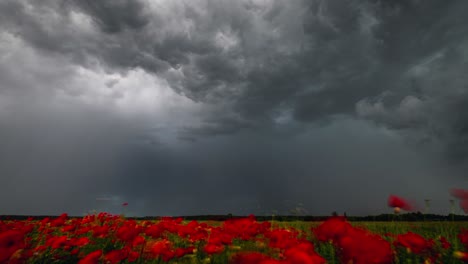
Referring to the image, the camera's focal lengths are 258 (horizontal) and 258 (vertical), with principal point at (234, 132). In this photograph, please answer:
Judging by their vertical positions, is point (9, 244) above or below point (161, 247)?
above

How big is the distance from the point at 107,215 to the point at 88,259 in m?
6.25

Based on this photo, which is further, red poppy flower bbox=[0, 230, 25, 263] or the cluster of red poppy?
red poppy flower bbox=[0, 230, 25, 263]

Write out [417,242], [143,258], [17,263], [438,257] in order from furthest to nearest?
[143,258]
[438,257]
[417,242]
[17,263]

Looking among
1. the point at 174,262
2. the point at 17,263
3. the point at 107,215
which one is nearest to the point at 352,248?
the point at 17,263

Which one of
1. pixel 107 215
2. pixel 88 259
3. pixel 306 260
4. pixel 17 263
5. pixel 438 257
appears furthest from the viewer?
pixel 107 215

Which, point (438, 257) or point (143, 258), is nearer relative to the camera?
point (438, 257)

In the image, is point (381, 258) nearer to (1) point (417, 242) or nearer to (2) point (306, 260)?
(2) point (306, 260)

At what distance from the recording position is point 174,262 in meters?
4.42

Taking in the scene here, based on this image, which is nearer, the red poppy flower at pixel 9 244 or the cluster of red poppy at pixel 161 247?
the cluster of red poppy at pixel 161 247

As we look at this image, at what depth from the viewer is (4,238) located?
7.73ft

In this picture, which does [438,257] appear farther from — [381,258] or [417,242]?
[381,258]

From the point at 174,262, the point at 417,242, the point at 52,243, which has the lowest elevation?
the point at 174,262

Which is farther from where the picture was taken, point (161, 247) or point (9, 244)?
point (161, 247)

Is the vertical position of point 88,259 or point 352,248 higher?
point 352,248
